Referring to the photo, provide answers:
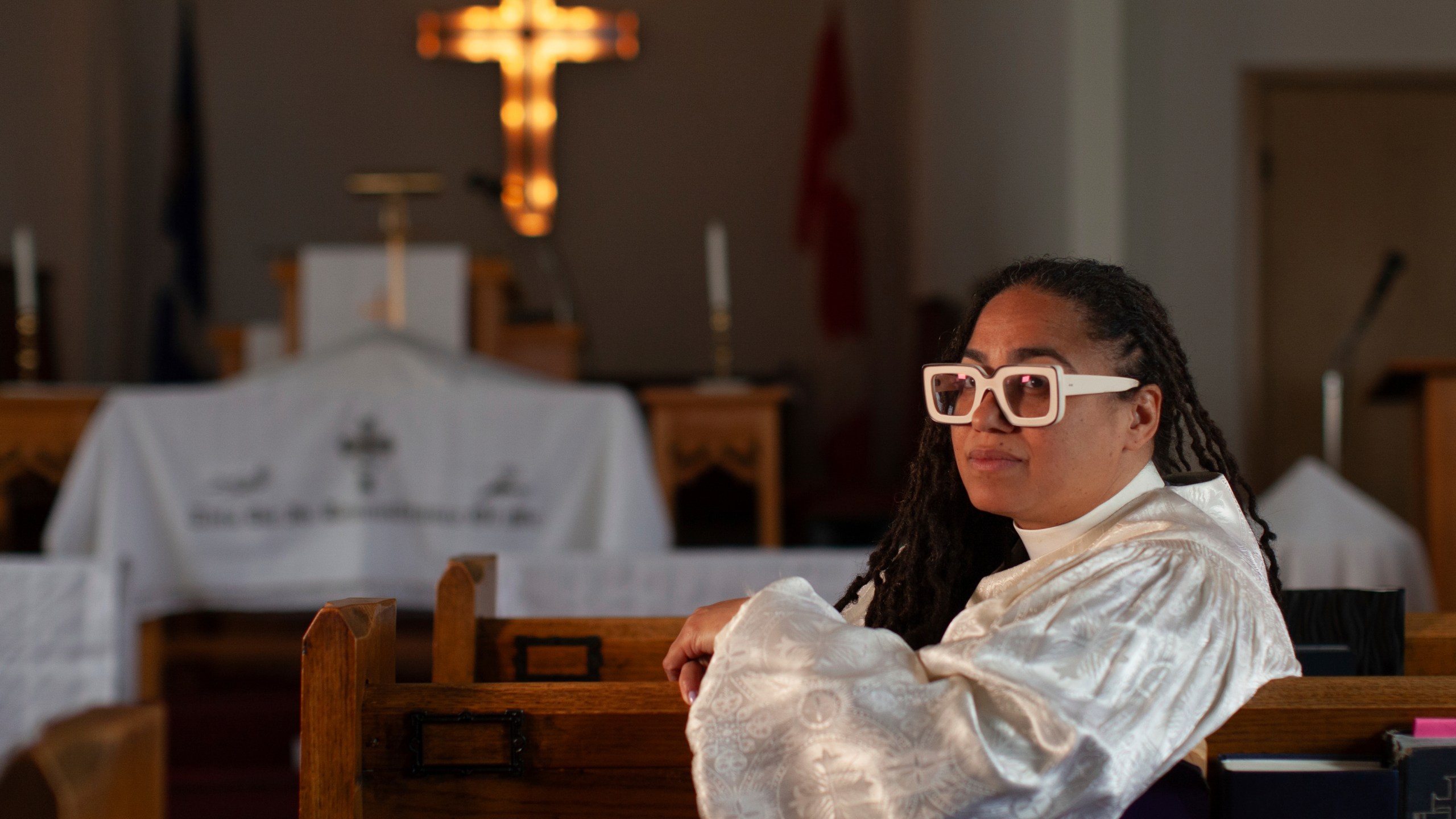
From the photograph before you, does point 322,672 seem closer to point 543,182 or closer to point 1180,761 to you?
point 1180,761

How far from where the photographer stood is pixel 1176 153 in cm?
500

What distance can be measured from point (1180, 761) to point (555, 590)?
198cm

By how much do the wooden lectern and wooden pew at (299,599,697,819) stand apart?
2.95 meters

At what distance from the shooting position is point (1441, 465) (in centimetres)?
351

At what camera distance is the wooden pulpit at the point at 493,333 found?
506cm

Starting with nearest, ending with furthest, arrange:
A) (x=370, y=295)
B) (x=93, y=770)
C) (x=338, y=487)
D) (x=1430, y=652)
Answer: (x=93, y=770) < (x=1430, y=652) < (x=338, y=487) < (x=370, y=295)

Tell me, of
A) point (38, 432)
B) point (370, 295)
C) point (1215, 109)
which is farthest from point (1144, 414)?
point (1215, 109)

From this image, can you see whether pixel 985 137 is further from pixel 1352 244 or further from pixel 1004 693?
pixel 1004 693

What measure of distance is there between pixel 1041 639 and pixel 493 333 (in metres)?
4.26

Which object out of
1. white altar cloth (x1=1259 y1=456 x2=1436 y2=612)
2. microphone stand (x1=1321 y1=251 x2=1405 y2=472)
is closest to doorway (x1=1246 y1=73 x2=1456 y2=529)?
Answer: microphone stand (x1=1321 y1=251 x2=1405 y2=472)

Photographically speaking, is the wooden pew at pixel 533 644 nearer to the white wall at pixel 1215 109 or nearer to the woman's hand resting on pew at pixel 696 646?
the woman's hand resting on pew at pixel 696 646

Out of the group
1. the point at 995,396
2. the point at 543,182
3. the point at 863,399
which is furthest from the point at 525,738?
the point at 543,182

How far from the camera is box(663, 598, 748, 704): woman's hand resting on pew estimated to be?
1.26 m

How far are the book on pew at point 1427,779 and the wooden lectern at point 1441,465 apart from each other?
253 cm
